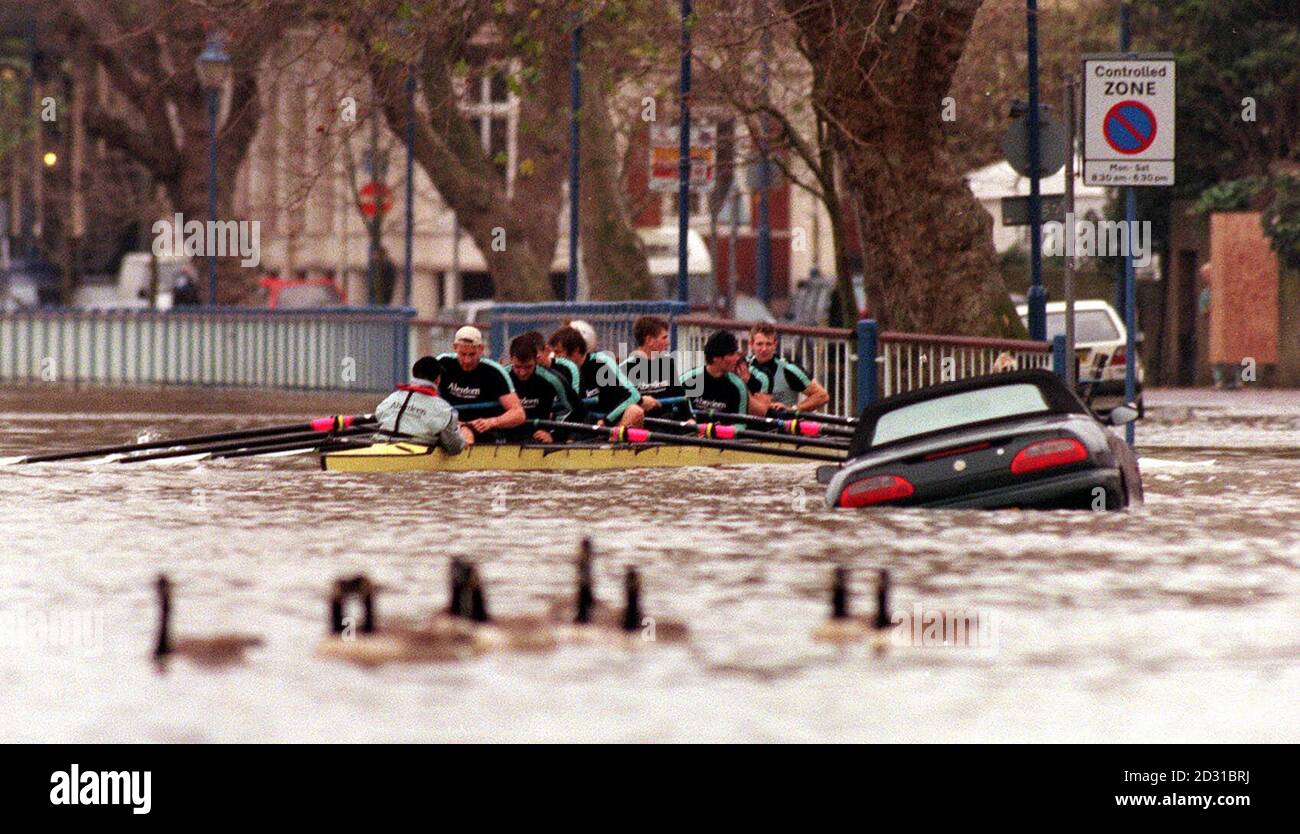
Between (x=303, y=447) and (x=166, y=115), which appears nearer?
(x=303, y=447)

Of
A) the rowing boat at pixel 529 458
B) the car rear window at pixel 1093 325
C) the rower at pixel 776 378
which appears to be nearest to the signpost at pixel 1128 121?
the rower at pixel 776 378

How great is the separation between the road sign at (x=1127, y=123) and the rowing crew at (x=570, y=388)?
2.86 meters

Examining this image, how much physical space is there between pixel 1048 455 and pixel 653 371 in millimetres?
7196

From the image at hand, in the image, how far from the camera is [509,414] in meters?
21.5

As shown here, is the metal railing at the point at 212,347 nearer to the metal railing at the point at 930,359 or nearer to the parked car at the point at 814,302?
the parked car at the point at 814,302

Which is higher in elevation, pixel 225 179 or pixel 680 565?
pixel 225 179

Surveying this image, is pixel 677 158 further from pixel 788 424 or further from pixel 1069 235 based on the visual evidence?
pixel 1069 235

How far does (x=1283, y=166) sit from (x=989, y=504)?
27.5 meters

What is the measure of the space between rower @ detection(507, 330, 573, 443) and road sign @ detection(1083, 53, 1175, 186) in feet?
12.9

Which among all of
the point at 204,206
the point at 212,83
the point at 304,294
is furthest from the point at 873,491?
the point at 304,294

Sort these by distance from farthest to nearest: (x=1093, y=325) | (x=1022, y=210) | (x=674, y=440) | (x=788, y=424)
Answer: (x=1093, y=325)
(x=1022, y=210)
(x=788, y=424)
(x=674, y=440)
